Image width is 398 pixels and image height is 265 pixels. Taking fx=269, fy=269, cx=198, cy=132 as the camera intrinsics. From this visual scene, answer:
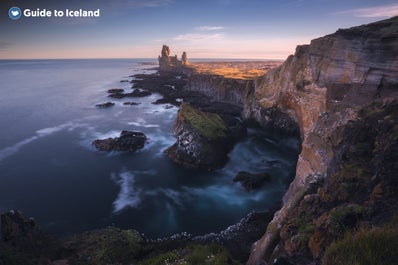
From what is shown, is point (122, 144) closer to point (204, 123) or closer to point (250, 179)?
→ point (204, 123)

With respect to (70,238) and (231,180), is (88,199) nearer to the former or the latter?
(70,238)

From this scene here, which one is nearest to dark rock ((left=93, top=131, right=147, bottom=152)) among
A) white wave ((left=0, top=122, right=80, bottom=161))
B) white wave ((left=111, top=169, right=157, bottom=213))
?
white wave ((left=111, top=169, right=157, bottom=213))

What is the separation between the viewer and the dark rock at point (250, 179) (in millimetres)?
28906

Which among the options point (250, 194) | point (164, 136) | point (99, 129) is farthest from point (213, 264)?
point (99, 129)

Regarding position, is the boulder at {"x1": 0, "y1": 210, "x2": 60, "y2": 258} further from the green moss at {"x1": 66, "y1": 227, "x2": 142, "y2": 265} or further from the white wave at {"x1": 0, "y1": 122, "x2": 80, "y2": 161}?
the white wave at {"x1": 0, "y1": 122, "x2": 80, "y2": 161}

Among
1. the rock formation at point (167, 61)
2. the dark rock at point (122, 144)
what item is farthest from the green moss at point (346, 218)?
the rock formation at point (167, 61)

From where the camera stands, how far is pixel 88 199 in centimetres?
2766

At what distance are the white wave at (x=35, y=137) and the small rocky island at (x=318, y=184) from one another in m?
13.7

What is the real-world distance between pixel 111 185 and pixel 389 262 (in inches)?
1150

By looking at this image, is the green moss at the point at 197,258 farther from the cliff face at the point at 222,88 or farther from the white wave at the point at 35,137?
the cliff face at the point at 222,88

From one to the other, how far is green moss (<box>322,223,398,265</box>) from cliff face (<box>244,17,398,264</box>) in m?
7.67

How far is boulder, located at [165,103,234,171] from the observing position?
34375 mm

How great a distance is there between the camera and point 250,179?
1169 inches

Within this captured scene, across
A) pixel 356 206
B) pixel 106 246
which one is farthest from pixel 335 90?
pixel 106 246
